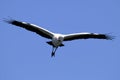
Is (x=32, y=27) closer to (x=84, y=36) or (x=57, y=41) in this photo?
(x=57, y=41)

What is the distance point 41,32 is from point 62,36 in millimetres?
1555

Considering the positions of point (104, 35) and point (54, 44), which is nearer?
point (54, 44)

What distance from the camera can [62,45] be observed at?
95.4 feet

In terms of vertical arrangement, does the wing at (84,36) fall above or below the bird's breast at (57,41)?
above

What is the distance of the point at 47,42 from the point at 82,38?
9.22 feet

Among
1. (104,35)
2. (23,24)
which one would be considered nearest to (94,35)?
(104,35)

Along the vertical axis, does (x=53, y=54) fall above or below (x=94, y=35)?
below

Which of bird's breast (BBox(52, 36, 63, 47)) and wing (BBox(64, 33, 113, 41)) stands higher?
wing (BBox(64, 33, 113, 41))

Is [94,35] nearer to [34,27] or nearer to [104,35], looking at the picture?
[104,35]

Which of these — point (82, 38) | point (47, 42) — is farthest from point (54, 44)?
point (82, 38)

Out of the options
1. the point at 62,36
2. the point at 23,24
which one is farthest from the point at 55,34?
the point at 23,24

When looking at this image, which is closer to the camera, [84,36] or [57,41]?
[57,41]

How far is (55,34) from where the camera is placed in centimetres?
2942

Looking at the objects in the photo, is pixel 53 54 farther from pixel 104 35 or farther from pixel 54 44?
pixel 104 35
